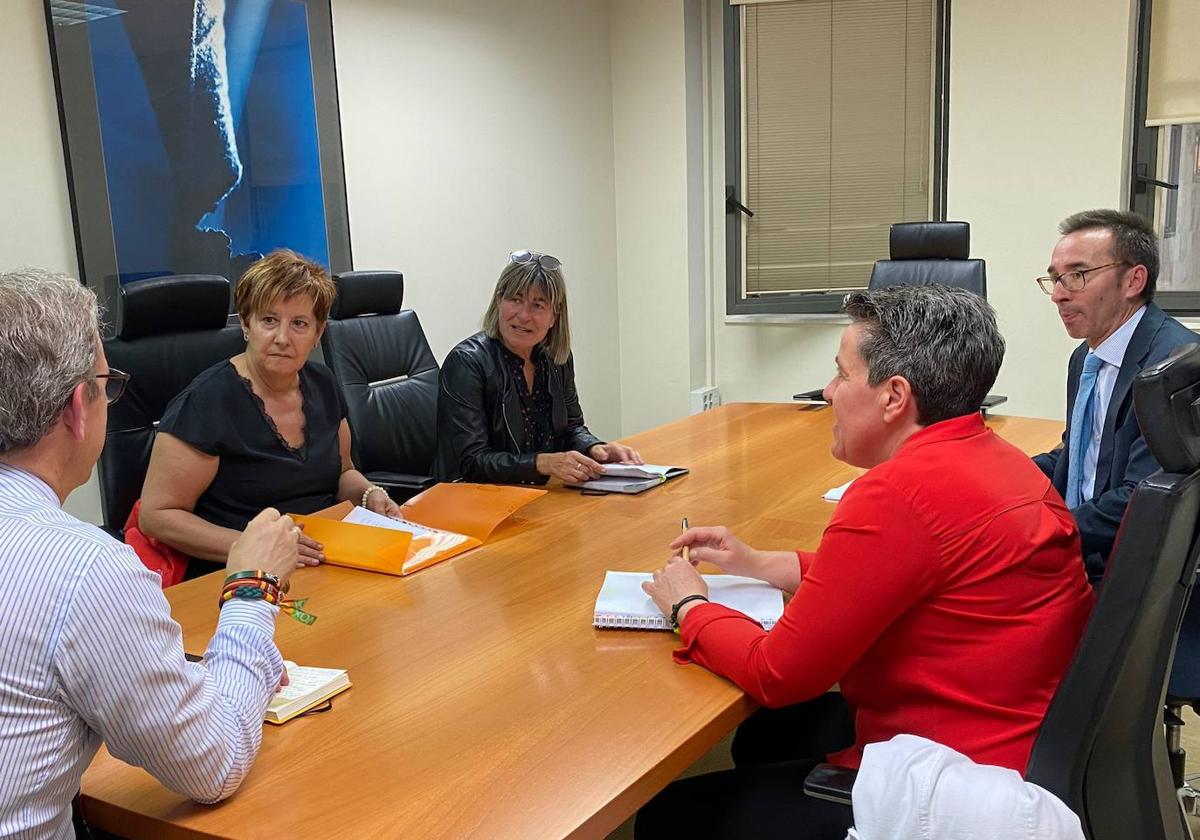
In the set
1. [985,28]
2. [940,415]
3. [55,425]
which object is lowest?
[940,415]

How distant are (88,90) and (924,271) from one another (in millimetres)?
3051

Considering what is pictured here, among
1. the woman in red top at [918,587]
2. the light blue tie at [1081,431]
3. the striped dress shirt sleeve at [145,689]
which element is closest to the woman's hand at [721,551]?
the woman in red top at [918,587]

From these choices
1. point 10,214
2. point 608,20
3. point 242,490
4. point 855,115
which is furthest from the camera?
point 608,20

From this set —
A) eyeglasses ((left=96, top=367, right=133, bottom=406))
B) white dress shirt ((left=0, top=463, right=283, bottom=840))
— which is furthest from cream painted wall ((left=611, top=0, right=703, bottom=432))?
white dress shirt ((left=0, top=463, right=283, bottom=840))

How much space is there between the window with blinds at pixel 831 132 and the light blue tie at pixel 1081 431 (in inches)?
104

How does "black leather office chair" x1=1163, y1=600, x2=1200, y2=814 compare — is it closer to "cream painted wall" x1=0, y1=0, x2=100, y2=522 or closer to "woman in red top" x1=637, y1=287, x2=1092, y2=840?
"woman in red top" x1=637, y1=287, x2=1092, y2=840

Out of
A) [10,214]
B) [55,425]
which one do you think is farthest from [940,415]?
[10,214]

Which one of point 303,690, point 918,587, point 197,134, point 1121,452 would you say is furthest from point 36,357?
point 197,134

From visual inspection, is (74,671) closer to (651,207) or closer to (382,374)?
(382,374)

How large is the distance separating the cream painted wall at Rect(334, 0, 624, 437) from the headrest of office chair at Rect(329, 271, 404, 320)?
66cm

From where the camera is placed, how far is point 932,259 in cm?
419

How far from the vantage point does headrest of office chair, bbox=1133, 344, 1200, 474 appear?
1143 millimetres

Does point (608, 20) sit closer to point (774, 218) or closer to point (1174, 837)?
point (774, 218)

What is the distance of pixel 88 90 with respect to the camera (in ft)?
10.2
